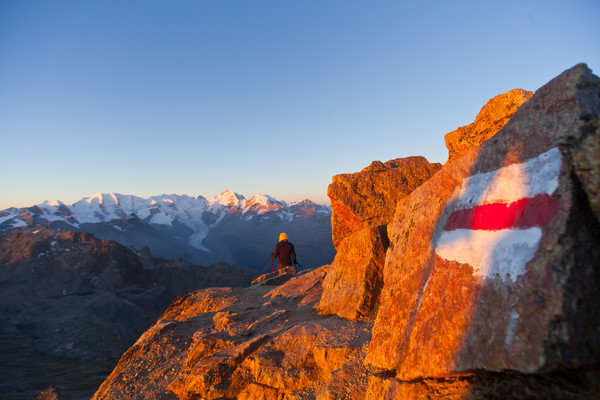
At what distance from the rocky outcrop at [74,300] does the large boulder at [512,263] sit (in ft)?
85.9

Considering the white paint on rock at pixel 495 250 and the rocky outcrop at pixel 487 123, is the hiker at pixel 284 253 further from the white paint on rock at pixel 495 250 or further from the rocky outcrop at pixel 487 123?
the white paint on rock at pixel 495 250

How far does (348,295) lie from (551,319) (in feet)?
17.4

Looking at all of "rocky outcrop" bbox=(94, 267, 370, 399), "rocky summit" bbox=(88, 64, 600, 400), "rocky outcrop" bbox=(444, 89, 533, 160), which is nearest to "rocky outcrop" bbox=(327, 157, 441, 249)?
"rocky outcrop" bbox=(444, 89, 533, 160)

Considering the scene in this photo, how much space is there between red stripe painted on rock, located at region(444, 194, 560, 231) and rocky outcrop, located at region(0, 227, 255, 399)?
2700cm

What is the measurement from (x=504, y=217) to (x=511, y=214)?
9 centimetres

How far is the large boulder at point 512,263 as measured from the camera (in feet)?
7.59

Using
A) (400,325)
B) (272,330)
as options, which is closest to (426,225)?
(400,325)

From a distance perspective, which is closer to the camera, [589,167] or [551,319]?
[551,319]

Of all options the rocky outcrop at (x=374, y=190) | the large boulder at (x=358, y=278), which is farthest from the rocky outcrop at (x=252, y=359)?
the rocky outcrop at (x=374, y=190)

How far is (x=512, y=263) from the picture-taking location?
8.96 feet

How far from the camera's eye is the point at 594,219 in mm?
2477

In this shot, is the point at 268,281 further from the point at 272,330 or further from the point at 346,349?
the point at 346,349

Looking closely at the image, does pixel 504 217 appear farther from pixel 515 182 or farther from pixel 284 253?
pixel 284 253

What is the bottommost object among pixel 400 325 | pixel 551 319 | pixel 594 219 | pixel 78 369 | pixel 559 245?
pixel 78 369
